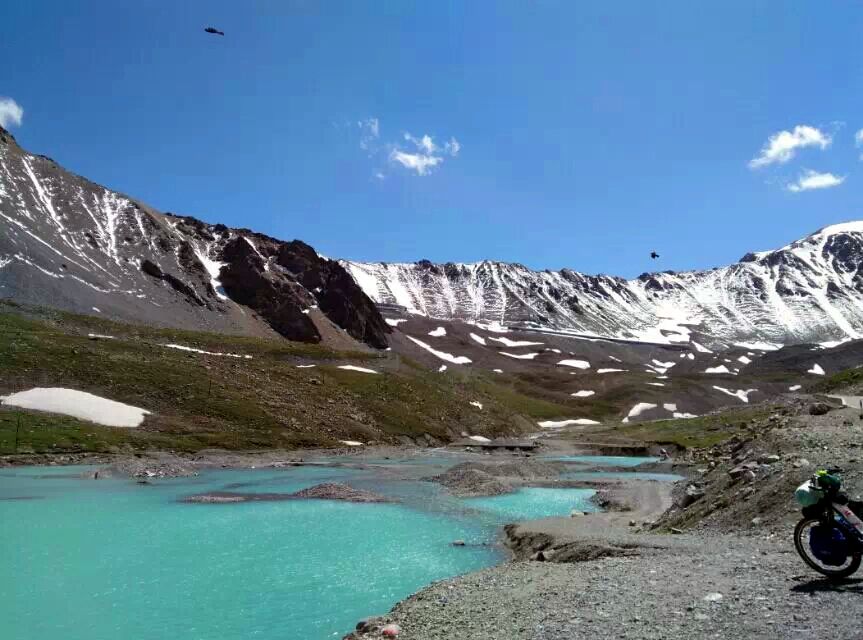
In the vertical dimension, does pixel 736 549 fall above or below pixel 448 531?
above

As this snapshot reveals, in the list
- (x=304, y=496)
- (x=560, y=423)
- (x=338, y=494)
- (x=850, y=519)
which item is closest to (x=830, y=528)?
(x=850, y=519)

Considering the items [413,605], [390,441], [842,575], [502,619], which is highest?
[842,575]

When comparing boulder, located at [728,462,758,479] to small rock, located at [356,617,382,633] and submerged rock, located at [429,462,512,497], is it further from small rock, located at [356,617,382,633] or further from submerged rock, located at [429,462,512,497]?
submerged rock, located at [429,462,512,497]

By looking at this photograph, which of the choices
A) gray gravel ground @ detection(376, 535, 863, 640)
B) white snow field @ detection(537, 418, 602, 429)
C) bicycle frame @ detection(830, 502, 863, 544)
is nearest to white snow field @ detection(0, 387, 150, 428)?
gray gravel ground @ detection(376, 535, 863, 640)

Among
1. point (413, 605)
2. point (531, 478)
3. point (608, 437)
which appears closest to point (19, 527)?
point (413, 605)

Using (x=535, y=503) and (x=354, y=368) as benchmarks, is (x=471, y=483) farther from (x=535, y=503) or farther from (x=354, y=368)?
(x=354, y=368)

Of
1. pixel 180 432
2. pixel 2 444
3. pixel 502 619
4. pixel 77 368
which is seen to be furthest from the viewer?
pixel 77 368

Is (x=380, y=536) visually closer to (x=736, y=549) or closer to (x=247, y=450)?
(x=736, y=549)
